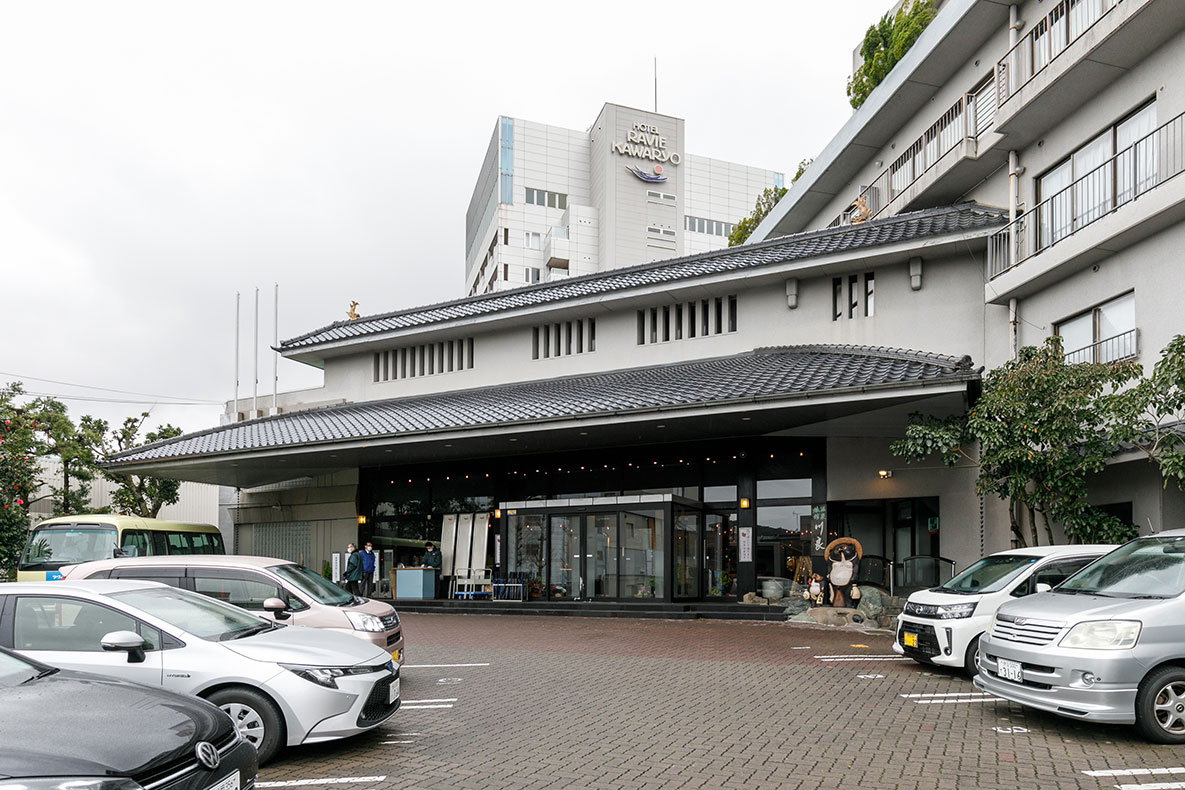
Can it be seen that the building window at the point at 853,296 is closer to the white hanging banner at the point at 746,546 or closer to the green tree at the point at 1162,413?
the white hanging banner at the point at 746,546

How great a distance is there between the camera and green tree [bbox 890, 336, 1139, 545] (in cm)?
1420

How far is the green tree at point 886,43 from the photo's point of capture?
89.0 feet

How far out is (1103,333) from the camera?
16203 millimetres

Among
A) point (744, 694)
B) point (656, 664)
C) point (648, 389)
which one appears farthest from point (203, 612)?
point (648, 389)

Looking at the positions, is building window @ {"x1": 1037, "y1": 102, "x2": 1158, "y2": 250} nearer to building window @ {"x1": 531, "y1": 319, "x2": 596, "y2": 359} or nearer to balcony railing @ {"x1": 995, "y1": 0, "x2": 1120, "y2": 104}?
balcony railing @ {"x1": 995, "y1": 0, "x2": 1120, "y2": 104}

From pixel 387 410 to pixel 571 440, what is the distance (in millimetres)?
6133

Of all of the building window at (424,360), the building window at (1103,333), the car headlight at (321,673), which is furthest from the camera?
the building window at (424,360)

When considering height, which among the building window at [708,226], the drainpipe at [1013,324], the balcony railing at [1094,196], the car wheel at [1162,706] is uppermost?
the building window at [708,226]

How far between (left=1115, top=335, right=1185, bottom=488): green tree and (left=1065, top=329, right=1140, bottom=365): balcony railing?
52.5 inches

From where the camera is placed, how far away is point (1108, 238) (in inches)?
590

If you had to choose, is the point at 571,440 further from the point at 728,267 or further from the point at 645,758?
the point at 645,758

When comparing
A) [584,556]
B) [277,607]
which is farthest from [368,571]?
[277,607]

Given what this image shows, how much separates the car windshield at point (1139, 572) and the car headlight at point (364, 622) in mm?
7240

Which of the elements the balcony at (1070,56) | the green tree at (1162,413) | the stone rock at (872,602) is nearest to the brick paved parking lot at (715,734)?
the stone rock at (872,602)
